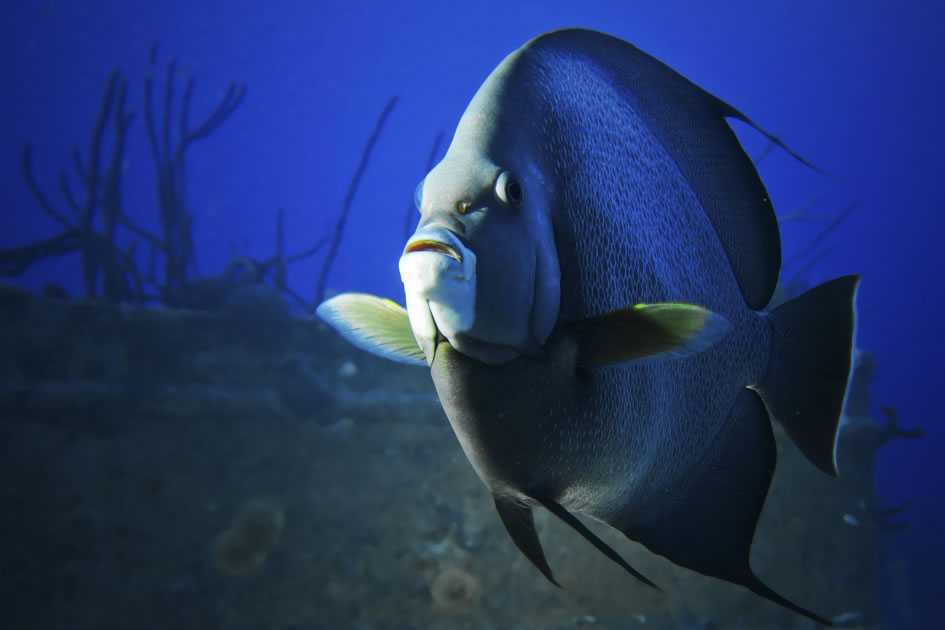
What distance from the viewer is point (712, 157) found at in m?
0.67

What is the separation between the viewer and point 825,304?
594 millimetres

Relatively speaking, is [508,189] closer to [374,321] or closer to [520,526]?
[374,321]

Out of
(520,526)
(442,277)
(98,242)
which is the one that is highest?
(98,242)

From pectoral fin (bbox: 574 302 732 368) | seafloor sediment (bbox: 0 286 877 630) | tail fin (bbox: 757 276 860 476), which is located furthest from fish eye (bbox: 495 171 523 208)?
seafloor sediment (bbox: 0 286 877 630)

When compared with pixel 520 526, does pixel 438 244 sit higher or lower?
higher

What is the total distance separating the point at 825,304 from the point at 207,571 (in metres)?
3.71

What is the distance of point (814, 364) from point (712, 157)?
1.07ft

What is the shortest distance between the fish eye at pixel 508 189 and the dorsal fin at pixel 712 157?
0.34 meters

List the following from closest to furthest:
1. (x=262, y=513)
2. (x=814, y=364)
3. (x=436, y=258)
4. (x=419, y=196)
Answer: (x=436, y=258) → (x=419, y=196) → (x=814, y=364) → (x=262, y=513)

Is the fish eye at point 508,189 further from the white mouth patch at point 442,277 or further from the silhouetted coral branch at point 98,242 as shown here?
the silhouetted coral branch at point 98,242

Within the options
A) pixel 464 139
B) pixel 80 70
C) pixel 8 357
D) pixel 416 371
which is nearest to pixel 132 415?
pixel 8 357

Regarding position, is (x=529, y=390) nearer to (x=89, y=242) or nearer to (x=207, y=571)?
(x=207, y=571)

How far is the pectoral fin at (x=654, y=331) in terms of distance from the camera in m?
0.39

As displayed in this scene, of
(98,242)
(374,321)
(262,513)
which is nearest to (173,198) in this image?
(98,242)
